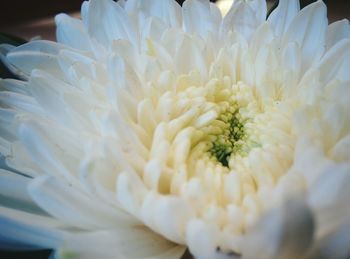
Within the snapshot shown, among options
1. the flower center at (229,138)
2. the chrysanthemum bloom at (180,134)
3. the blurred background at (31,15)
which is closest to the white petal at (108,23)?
the chrysanthemum bloom at (180,134)

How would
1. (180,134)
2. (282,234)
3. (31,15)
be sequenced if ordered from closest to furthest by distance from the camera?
(282,234) → (180,134) → (31,15)

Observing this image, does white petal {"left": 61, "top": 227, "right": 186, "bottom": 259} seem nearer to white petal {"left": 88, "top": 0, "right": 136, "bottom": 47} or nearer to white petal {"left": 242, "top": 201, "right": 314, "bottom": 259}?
white petal {"left": 242, "top": 201, "right": 314, "bottom": 259}

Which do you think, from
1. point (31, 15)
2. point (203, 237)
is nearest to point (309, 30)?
point (203, 237)

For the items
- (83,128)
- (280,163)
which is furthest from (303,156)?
(83,128)

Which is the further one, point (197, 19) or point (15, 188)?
point (197, 19)

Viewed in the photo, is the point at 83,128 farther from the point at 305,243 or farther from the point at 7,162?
the point at 305,243

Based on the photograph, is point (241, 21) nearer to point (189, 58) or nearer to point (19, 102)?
point (189, 58)

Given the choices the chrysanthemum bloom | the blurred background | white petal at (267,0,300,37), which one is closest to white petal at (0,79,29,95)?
the chrysanthemum bloom
